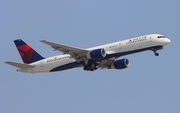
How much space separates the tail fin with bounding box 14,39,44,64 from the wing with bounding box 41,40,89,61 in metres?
7.33

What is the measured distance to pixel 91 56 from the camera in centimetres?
6800

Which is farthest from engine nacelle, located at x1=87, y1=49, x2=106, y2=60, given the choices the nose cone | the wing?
the nose cone

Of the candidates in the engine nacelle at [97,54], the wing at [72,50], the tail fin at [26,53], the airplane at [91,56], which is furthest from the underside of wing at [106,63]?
the tail fin at [26,53]

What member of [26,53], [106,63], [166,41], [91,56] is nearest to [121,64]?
[106,63]

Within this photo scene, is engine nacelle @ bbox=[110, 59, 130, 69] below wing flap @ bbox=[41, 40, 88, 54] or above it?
below

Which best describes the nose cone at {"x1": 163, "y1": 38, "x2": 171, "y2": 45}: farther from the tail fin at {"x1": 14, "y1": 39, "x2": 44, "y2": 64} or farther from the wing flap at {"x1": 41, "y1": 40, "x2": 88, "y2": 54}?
the tail fin at {"x1": 14, "y1": 39, "x2": 44, "y2": 64}

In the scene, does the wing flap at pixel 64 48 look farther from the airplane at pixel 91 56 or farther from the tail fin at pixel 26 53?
the tail fin at pixel 26 53

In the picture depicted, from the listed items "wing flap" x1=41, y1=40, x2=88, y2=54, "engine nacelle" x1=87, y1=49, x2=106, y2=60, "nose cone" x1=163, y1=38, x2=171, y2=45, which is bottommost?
"engine nacelle" x1=87, y1=49, x2=106, y2=60

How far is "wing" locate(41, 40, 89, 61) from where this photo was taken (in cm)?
6660

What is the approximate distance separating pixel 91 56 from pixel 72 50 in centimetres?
278

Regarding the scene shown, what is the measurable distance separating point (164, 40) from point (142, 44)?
3.20m

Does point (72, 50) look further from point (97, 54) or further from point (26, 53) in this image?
point (26, 53)

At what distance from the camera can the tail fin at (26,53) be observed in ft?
246

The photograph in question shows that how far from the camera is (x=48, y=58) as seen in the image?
73.4 metres
